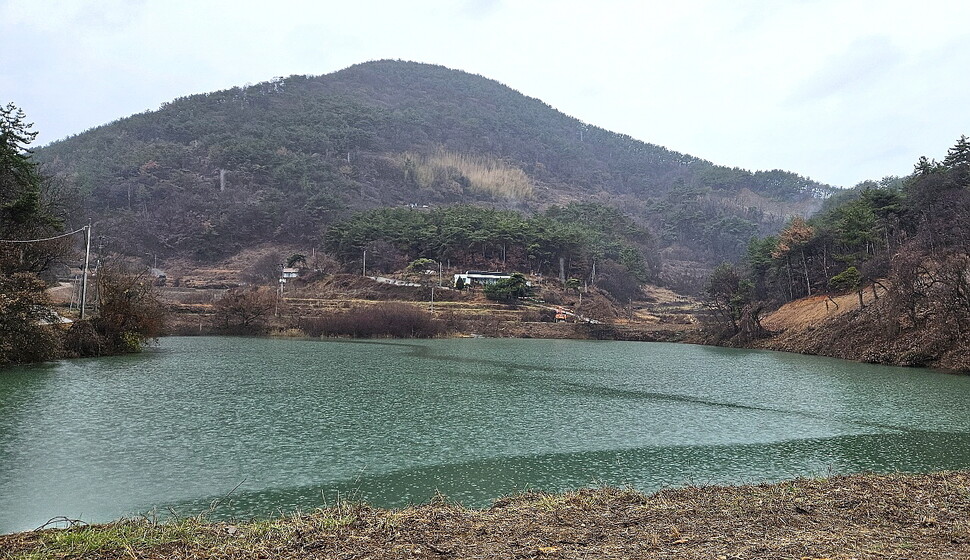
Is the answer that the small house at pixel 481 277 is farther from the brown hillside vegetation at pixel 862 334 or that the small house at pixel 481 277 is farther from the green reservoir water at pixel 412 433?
the green reservoir water at pixel 412 433

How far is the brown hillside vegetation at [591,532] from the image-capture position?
19.1ft

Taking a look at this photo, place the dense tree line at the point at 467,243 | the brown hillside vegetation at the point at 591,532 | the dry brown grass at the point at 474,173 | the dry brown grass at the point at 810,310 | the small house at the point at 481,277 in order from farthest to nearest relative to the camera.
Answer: the dry brown grass at the point at 474,173, the dense tree line at the point at 467,243, the small house at the point at 481,277, the dry brown grass at the point at 810,310, the brown hillside vegetation at the point at 591,532

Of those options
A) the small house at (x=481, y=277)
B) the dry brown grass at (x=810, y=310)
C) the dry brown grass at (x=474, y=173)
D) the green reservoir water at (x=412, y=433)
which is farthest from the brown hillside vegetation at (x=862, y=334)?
the dry brown grass at (x=474, y=173)

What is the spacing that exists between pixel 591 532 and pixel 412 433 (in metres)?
9.21

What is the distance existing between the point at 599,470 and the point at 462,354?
98.2 ft

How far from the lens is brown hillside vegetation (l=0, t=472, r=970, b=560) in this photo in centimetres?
581

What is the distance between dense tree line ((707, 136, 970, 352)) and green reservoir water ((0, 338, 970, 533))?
252 inches

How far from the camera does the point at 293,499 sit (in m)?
9.87

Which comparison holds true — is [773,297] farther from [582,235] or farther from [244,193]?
[244,193]

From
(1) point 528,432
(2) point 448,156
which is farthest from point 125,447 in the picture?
(2) point 448,156

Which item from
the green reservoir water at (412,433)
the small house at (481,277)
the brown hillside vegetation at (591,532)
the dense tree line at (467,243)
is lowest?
the green reservoir water at (412,433)

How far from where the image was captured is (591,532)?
22.2 feet

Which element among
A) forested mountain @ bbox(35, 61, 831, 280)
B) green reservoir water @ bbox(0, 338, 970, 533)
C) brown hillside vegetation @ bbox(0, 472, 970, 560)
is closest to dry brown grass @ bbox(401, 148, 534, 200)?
forested mountain @ bbox(35, 61, 831, 280)

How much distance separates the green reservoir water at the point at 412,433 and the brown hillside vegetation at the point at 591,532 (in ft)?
7.30
